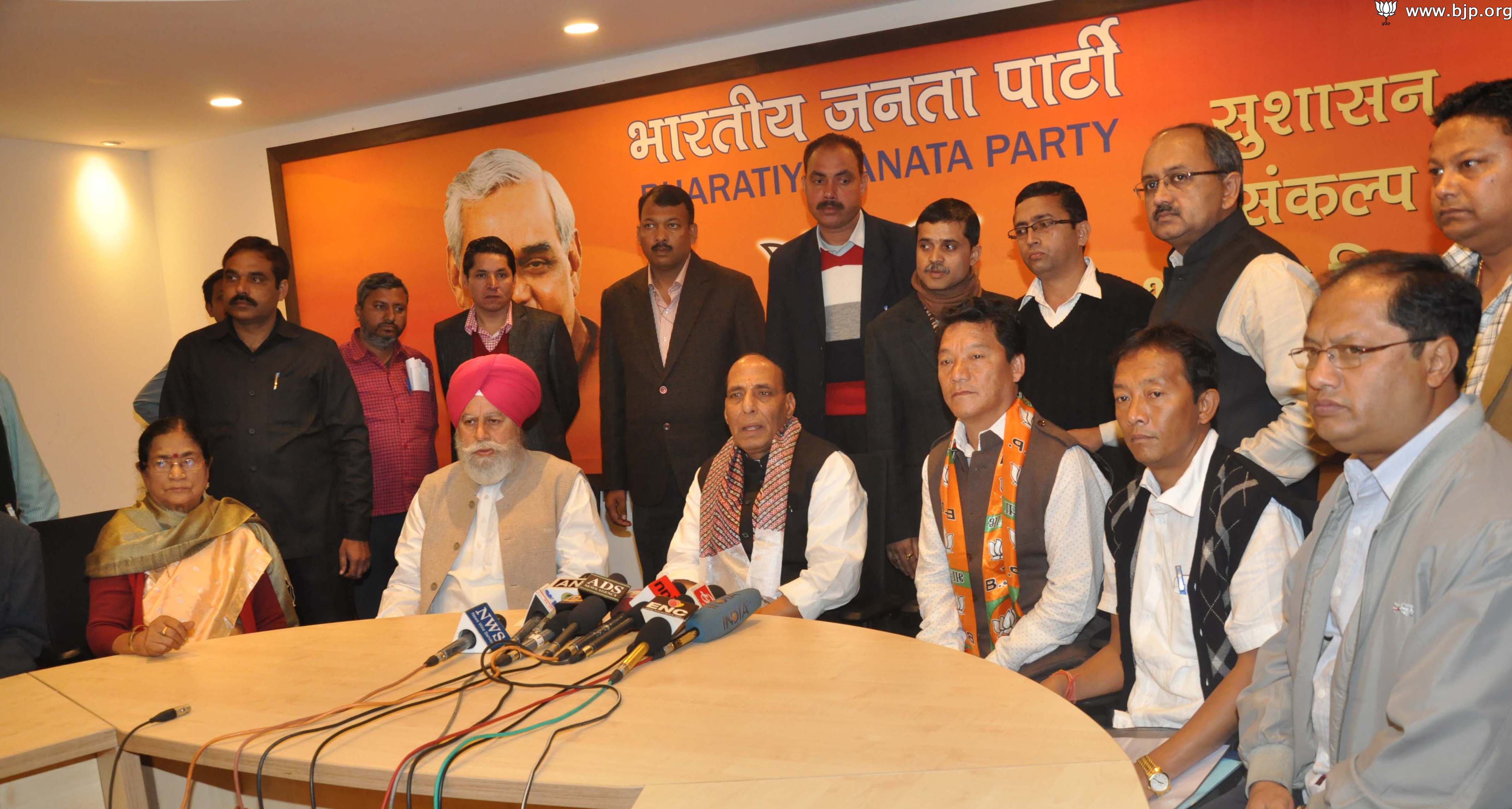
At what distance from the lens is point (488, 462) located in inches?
136

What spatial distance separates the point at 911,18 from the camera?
4840mm

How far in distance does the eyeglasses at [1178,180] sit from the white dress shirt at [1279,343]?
0.30 metres

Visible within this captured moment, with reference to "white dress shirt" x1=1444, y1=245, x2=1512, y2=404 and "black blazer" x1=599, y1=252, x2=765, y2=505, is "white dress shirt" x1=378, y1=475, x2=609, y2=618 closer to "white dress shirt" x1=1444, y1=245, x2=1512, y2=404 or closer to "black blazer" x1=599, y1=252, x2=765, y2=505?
"black blazer" x1=599, y1=252, x2=765, y2=505

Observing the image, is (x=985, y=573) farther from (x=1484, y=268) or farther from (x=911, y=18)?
(x=911, y=18)

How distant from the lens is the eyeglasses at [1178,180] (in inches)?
117

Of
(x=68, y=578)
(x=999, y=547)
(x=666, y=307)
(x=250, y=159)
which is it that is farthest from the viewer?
(x=250, y=159)

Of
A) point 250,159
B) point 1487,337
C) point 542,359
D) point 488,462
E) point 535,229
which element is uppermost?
point 250,159

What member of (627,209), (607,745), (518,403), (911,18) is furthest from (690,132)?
(607,745)

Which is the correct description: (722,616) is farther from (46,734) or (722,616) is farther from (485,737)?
(46,734)

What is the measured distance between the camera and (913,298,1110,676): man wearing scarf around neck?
2.72m

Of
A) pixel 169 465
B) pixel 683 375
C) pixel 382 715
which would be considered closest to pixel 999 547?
pixel 382 715

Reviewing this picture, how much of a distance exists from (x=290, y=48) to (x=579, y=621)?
3.86 metres

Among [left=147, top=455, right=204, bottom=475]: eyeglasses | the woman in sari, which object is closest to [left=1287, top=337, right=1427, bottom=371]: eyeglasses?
the woman in sari

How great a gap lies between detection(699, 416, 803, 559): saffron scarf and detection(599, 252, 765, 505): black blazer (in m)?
1.02
